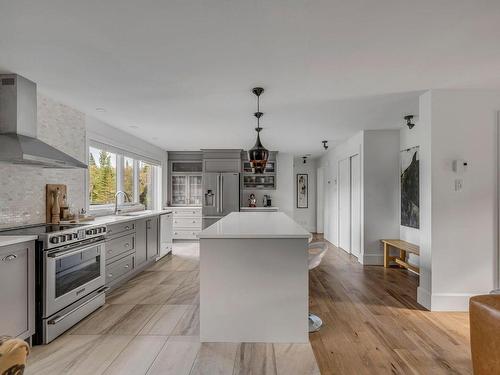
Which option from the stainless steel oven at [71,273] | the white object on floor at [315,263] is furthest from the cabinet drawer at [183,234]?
the white object on floor at [315,263]

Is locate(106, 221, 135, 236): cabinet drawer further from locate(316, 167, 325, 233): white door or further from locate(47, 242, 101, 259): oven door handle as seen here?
locate(316, 167, 325, 233): white door

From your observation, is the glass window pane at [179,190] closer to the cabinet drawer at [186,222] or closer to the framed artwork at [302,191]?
the cabinet drawer at [186,222]

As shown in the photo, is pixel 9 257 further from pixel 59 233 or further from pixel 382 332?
pixel 382 332

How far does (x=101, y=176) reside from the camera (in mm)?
4875

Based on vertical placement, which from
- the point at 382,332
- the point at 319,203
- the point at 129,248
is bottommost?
the point at 382,332

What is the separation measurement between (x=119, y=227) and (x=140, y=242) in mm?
780

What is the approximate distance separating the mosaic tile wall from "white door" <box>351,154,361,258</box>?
4.51m

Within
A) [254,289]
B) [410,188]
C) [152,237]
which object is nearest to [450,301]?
[410,188]

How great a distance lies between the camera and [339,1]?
5.60ft

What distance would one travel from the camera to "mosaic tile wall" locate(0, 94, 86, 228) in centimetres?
294

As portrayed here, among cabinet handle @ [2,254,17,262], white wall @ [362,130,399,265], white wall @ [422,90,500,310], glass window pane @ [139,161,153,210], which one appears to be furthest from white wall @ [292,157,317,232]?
cabinet handle @ [2,254,17,262]

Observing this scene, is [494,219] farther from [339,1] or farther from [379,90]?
[339,1]

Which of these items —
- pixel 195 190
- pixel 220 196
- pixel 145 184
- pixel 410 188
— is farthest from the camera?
pixel 195 190

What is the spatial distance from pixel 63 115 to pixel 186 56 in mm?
2223
